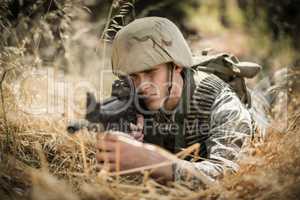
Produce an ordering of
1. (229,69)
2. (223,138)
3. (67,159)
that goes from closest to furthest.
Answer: (223,138) → (67,159) → (229,69)

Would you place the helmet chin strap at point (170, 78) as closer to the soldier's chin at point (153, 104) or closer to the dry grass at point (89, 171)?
the soldier's chin at point (153, 104)

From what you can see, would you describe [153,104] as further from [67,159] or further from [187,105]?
[67,159]

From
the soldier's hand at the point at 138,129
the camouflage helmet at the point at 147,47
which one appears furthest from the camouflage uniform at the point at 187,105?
the soldier's hand at the point at 138,129

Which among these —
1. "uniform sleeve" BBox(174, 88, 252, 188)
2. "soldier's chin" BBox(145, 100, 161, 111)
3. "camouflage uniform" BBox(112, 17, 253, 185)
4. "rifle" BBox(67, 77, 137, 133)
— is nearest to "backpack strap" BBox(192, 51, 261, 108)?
"camouflage uniform" BBox(112, 17, 253, 185)

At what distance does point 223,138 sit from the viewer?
3.17 metres

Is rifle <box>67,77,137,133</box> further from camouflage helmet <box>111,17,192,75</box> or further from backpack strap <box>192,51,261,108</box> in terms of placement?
backpack strap <box>192,51,261,108</box>

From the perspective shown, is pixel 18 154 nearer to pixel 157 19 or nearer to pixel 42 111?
pixel 42 111

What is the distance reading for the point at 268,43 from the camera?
746cm

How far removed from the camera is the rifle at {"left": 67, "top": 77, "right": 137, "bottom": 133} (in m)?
2.73

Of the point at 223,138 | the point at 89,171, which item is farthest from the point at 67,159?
the point at 223,138

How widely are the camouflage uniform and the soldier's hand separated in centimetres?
10

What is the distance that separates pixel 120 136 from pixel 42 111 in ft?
4.46

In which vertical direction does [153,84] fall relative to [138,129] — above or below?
above

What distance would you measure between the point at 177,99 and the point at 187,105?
0.20 ft
